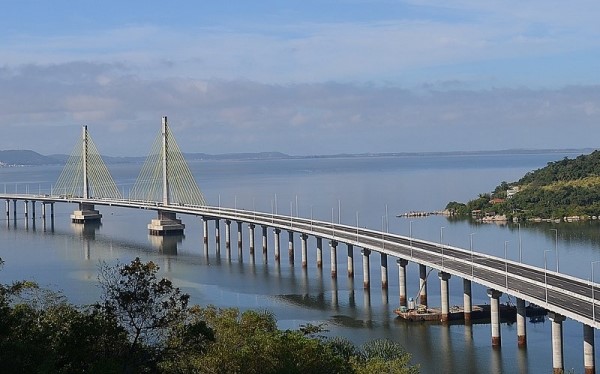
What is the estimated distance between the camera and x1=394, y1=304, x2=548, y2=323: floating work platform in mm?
41500

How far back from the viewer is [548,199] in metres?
96.2

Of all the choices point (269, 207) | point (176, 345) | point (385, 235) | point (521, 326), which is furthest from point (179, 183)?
point (176, 345)

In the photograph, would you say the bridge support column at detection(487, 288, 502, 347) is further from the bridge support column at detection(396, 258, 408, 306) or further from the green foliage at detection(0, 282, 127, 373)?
the green foliage at detection(0, 282, 127, 373)

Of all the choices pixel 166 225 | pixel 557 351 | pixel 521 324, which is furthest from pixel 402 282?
pixel 166 225

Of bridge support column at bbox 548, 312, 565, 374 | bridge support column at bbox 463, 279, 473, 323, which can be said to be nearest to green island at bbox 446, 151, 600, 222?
bridge support column at bbox 463, 279, 473, 323

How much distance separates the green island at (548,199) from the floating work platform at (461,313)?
48707 millimetres

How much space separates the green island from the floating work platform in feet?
160

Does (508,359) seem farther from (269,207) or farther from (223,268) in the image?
(269,207)

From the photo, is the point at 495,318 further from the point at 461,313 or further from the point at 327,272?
the point at 327,272

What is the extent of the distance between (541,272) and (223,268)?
85.6 feet

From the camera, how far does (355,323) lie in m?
41.2

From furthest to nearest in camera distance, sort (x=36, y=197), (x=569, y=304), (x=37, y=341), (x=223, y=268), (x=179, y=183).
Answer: (x=36, y=197) → (x=179, y=183) → (x=223, y=268) → (x=569, y=304) → (x=37, y=341)

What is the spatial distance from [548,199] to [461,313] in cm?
5783

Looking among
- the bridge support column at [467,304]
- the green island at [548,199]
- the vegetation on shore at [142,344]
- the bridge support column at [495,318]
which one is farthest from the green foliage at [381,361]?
the green island at [548,199]
